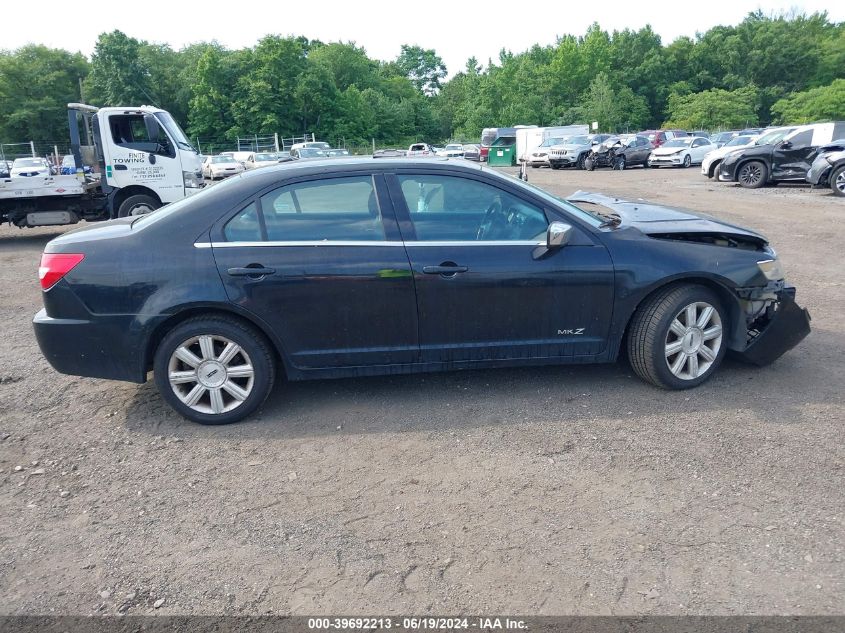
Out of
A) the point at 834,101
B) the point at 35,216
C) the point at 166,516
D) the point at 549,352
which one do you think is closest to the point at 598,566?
the point at 549,352

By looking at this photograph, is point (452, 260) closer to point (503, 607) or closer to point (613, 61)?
point (503, 607)

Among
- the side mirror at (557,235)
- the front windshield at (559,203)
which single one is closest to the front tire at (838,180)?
the front windshield at (559,203)

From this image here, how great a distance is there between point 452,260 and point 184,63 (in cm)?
8765

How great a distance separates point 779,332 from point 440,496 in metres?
2.82

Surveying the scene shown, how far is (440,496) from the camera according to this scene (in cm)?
343

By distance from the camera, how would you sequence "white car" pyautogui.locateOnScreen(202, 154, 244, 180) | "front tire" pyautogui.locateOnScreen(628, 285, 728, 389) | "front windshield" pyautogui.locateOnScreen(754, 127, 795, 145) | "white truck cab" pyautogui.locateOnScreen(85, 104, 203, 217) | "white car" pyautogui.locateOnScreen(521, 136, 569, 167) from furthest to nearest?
"white car" pyautogui.locateOnScreen(202, 154, 244, 180), "white car" pyautogui.locateOnScreen(521, 136, 569, 167), "front windshield" pyautogui.locateOnScreen(754, 127, 795, 145), "white truck cab" pyautogui.locateOnScreen(85, 104, 203, 217), "front tire" pyautogui.locateOnScreen(628, 285, 728, 389)

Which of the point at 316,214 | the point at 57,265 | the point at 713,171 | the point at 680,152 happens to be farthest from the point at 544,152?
the point at 57,265

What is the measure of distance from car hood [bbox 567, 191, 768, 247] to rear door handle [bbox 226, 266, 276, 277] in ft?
8.20

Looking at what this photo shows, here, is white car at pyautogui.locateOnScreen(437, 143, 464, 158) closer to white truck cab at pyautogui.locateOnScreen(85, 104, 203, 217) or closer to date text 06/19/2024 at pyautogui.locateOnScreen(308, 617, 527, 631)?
white truck cab at pyautogui.locateOnScreen(85, 104, 203, 217)

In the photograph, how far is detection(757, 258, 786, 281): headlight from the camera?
4570 millimetres

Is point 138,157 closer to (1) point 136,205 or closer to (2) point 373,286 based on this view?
(1) point 136,205

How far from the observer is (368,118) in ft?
238

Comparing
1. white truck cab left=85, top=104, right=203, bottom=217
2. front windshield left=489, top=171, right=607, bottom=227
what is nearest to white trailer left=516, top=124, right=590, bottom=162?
white truck cab left=85, top=104, right=203, bottom=217

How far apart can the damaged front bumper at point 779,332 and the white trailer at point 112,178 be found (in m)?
11.3
